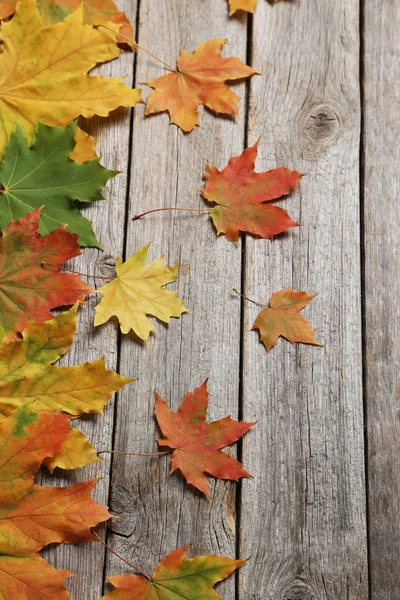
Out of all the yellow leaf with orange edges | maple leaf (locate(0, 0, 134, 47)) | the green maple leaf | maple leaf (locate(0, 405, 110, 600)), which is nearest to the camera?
maple leaf (locate(0, 405, 110, 600))

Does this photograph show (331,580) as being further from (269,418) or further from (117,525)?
(117,525)

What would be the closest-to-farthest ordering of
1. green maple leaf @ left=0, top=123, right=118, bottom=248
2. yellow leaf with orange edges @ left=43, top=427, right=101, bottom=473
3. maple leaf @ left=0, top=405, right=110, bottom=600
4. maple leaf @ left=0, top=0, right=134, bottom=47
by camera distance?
maple leaf @ left=0, top=405, right=110, bottom=600 < yellow leaf with orange edges @ left=43, top=427, right=101, bottom=473 < green maple leaf @ left=0, top=123, right=118, bottom=248 < maple leaf @ left=0, top=0, right=134, bottom=47

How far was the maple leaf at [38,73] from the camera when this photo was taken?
144 centimetres

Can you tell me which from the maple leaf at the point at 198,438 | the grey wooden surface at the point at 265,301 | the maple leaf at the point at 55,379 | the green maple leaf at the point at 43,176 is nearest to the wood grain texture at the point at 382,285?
the grey wooden surface at the point at 265,301

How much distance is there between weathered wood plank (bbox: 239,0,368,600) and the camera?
133 centimetres

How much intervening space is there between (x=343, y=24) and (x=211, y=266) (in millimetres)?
733

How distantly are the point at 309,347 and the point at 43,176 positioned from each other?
27.5 inches

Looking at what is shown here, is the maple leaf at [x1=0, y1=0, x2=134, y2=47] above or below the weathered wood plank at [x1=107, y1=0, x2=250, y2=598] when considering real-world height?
above

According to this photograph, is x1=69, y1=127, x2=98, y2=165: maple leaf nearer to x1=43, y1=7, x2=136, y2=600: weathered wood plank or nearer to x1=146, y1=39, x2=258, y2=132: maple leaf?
x1=43, y1=7, x2=136, y2=600: weathered wood plank

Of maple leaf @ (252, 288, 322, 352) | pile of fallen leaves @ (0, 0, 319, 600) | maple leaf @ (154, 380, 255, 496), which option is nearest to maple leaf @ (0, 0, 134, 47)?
pile of fallen leaves @ (0, 0, 319, 600)

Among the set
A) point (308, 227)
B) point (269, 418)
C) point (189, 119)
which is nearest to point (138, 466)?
point (269, 418)

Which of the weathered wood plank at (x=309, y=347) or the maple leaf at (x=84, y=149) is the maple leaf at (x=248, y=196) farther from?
the maple leaf at (x=84, y=149)

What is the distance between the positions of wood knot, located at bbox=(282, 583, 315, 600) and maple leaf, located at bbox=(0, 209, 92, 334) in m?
0.75

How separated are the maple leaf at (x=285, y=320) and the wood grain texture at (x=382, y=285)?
15 centimetres
